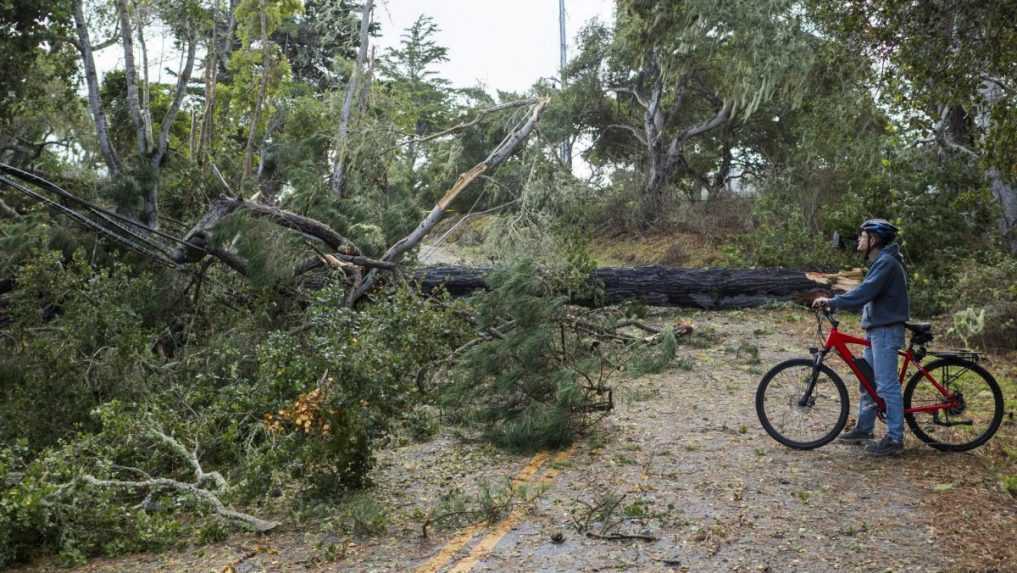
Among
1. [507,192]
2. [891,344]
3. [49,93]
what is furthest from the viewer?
[49,93]

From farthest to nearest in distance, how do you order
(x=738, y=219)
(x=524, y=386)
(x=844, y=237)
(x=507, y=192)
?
(x=738, y=219)
(x=844, y=237)
(x=507, y=192)
(x=524, y=386)

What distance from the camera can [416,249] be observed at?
11.9 m

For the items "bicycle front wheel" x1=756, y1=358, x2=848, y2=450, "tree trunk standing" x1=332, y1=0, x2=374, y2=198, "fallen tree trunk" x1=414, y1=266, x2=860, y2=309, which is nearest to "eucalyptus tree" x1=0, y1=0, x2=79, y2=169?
"tree trunk standing" x1=332, y1=0, x2=374, y2=198

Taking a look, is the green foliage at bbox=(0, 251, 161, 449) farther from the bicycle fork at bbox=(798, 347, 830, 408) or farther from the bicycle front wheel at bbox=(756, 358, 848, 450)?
the bicycle fork at bbox=(798, 347, 830, 408)

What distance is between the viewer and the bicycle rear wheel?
7102 millimetres

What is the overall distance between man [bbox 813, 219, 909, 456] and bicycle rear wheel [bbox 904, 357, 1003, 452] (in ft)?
1.09

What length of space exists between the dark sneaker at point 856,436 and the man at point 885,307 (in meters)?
0.26

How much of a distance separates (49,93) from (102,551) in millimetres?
12178

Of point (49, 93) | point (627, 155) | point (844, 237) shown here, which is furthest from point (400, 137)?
point (627, 155)

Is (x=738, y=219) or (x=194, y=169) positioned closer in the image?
(x=194, y=169)

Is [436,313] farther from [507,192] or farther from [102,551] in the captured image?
[102,551]

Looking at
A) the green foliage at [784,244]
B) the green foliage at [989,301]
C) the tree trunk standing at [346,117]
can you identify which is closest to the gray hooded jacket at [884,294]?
the green foliage at [989,301]

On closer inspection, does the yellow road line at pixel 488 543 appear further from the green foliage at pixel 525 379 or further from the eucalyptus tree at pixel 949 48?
the eucalyptus tree at pixel 949 48

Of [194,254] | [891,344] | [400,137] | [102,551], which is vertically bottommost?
[102,551]
